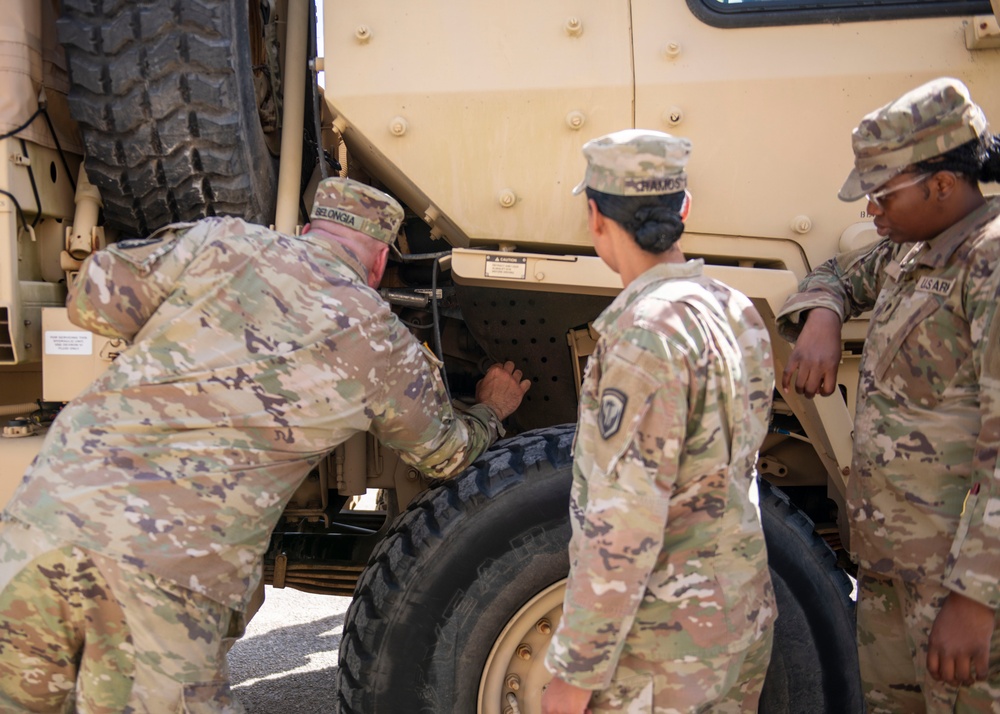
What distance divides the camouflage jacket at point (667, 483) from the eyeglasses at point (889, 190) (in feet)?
1.45

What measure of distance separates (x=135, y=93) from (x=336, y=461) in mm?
1164

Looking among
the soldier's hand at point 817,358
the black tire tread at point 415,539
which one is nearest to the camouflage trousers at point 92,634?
the black tire tread at point 415,539

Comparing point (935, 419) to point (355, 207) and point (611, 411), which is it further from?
point (355, 207)

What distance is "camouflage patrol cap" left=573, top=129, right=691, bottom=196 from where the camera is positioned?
1.62 meters

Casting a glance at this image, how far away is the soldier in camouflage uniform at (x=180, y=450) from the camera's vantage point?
1956 millimetres

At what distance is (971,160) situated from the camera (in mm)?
1875

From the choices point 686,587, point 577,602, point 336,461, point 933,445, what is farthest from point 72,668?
point 933,445

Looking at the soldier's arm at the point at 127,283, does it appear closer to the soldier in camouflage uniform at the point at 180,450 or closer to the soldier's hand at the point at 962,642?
the soldier in camouflage uniform at the point at 180,450

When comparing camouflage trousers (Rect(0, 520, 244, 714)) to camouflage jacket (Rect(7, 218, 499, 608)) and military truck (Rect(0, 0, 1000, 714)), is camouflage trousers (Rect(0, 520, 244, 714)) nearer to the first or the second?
camouflage jacket (Rect(7, 218, 499, 608))

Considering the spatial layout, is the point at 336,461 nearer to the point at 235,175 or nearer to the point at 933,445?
the point at 235,175

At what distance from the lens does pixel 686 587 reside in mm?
1619

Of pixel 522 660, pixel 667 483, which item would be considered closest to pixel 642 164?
pixel 667 483

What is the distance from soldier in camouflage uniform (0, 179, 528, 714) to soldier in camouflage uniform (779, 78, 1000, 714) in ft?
3.43

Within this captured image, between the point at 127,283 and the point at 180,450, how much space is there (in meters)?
0.41
